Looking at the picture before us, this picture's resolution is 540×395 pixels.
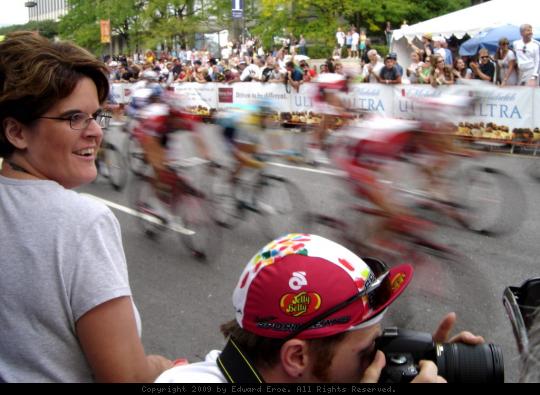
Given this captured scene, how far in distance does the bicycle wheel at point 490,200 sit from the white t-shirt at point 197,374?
5.13m

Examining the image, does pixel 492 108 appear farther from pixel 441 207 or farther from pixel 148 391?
pixel 148 391

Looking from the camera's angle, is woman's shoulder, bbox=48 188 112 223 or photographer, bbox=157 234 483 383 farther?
woman's shoulder, bbox=48 188 112 223

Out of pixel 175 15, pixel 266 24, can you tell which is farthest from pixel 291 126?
pixel 175 15

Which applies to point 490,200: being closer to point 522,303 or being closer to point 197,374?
point 522,303

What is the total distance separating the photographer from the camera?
1364 millimetres

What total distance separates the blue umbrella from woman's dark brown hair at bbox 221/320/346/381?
17.8 metres

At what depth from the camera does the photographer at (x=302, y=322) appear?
1.36 meters

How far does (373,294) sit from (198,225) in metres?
4.83

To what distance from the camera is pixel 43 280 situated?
146cm

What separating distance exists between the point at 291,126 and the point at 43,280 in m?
13.9

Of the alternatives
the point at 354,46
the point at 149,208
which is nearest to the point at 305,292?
the point at 149,208

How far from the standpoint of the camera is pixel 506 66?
12.4 meters

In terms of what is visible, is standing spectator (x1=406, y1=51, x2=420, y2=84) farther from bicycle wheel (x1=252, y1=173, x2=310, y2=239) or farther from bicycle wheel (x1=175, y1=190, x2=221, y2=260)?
bicycle wheel (x1=175, y1=190, x2=221, y2=260)

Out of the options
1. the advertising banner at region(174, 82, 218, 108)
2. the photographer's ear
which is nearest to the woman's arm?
the photographer's ear
